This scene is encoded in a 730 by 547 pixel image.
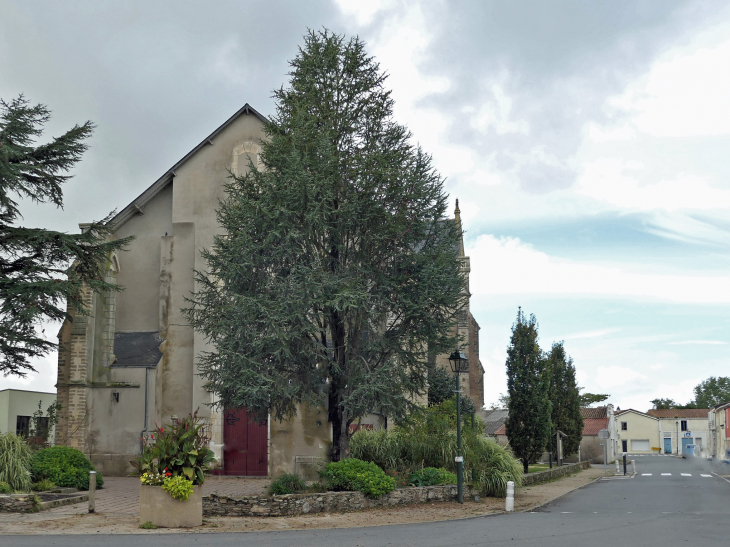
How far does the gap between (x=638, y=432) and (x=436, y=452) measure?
8498 centimetres

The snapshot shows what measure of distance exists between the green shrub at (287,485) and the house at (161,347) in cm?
759

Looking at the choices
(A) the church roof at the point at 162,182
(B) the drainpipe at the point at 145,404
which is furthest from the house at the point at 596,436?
(A) the church roof at the point at 162,182

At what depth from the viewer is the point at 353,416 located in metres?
18.0

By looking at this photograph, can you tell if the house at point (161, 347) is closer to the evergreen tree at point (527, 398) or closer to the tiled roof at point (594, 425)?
the evergreen tree at point (527, 398)

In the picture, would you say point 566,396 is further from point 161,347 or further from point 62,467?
point 62,467

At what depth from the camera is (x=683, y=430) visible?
9475 cm

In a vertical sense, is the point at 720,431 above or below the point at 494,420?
below

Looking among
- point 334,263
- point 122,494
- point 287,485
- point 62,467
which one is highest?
point 334,263

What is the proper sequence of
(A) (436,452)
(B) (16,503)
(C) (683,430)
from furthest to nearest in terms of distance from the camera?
1. (C) (683,430)
2. (A) (436,452)
3. (B) (16,503)

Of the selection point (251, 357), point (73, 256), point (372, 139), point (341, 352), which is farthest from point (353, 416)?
point (73, 256)

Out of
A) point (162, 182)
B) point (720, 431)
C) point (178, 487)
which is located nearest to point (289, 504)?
point (178, 487)

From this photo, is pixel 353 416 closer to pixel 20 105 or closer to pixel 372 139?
pixel 372 139

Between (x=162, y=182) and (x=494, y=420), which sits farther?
(x=494, y=420)

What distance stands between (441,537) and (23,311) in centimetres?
1562
